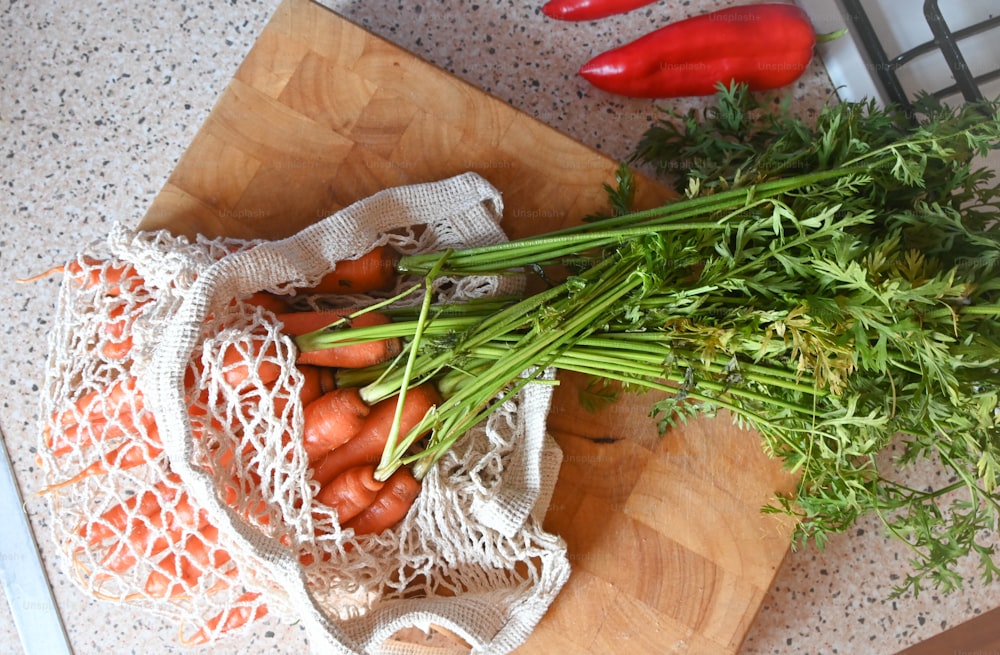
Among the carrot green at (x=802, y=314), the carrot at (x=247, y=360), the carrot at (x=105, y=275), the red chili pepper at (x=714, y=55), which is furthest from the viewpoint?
the red chili pepper at (x=714, y=55)

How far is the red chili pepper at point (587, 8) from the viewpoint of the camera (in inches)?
45.0

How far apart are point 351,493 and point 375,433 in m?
0.08

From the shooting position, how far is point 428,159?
3.38ft

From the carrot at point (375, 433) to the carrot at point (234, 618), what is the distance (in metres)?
0.20

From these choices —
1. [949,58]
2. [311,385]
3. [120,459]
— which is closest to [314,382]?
[311,385]

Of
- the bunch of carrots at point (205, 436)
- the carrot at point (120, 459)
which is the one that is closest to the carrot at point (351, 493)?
the bunch of carrots at point (205, 436)

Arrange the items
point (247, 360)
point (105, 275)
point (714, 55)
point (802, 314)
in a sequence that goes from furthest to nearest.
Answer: point (714, 55) → point (105, 275) → point (247, 360) → point (802, 314)

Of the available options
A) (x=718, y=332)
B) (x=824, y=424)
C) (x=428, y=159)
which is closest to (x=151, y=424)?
(x=428, y=159)

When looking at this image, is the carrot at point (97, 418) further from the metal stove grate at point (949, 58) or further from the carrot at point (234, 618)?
the metal stove grate at point (949, 58)

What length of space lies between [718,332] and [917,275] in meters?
0.22

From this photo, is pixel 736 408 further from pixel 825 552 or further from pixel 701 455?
pixel 825 552

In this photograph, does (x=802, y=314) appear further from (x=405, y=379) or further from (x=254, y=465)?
(x=254, y=465)

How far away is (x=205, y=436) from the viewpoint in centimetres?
85

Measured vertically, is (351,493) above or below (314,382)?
below
